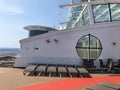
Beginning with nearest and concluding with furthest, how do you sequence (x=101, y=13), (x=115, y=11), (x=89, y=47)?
→ 1. (x=89, y=47)
2. (x=115, y=11)
3. (x=101, y=13)

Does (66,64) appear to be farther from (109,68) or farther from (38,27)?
(38,27)

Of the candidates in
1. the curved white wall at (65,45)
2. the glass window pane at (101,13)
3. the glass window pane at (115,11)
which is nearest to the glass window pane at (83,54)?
the curved white wall at (65,45)

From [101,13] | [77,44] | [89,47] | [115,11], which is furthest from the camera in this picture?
[101,13]

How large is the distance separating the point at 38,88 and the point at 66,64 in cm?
759

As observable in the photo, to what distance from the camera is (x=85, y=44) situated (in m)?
17.9

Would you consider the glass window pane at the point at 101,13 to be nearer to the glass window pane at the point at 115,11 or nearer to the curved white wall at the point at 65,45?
the glass window pane at the point at 115,11

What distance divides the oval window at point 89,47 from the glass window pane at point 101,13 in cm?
190

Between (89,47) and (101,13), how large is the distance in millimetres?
3218

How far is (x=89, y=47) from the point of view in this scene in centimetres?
1791

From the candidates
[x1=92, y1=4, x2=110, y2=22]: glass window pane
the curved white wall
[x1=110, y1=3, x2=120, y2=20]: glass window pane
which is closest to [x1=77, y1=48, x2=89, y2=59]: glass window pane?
the curved white wall

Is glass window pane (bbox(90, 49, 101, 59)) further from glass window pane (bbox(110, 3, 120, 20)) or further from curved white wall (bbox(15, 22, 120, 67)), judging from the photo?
glass window pane (bbox(110, 3, 120, 20))

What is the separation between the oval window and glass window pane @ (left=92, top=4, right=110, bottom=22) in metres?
1.90

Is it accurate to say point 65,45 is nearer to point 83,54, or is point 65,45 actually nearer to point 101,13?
point 83,54

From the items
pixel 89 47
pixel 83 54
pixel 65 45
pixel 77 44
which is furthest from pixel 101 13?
pixel 65 45
